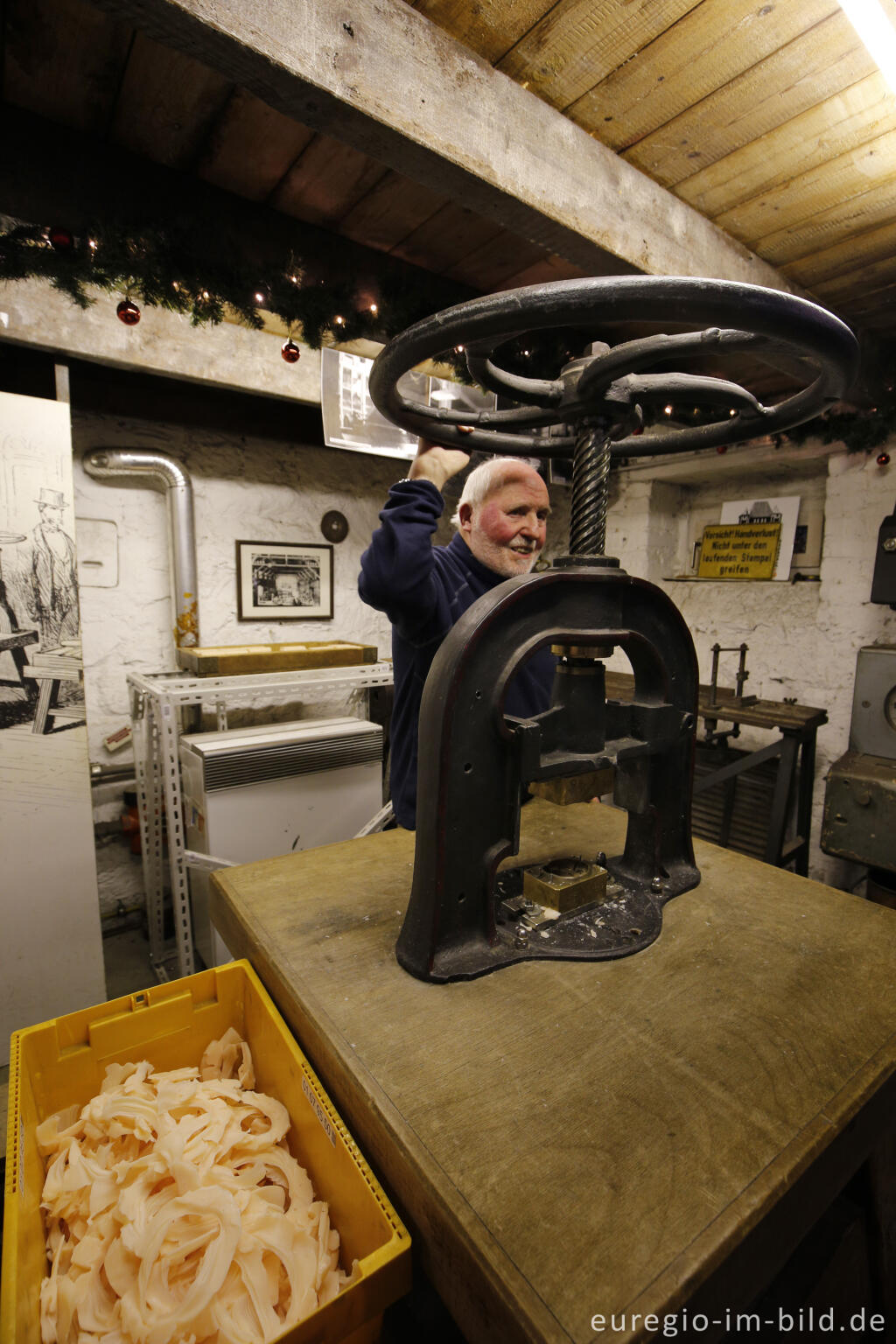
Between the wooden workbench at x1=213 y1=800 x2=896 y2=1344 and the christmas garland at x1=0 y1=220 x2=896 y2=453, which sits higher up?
the christmas garland at x1=0 y1=220 x2=896 y2=453

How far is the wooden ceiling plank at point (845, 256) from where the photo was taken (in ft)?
5.46

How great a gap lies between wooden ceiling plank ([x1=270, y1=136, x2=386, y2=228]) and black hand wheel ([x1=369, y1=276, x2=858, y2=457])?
77 centimetres

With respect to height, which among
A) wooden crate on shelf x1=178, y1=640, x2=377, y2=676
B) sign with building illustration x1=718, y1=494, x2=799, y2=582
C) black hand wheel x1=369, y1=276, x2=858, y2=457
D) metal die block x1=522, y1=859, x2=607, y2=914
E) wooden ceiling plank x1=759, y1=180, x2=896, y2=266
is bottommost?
metal die block x1=522, y1=859, x2=607, y2=914

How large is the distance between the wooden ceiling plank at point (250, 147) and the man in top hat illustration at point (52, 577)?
116 centimetres

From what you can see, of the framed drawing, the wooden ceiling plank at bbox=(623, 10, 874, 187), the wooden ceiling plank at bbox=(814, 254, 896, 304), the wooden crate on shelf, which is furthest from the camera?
the framed drawing

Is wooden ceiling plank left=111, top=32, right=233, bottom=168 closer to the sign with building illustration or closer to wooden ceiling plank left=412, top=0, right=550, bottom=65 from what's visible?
wooden ceiling plank left=412, top=0, right=550, bottom=65

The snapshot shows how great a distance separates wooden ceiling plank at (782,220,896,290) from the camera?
166cm

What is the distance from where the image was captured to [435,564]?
1551 millimetres

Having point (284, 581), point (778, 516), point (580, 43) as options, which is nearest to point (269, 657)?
point (284, 581)

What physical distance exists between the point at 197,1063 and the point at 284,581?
2.93 metres

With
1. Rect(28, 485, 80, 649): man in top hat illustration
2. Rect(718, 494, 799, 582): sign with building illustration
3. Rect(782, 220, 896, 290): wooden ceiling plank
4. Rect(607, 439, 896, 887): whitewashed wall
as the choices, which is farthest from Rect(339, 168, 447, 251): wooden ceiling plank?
Rect(718, 494, 799, 582): sign with building illustration

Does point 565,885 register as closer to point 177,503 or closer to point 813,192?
point 813,192

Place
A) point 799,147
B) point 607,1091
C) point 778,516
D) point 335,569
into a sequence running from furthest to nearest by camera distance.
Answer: point 335,569
point 778,516
point 799,147
point 607,1091

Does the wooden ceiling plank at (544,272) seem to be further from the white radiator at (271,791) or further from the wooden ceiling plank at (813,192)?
the white radiator at (271,791)
